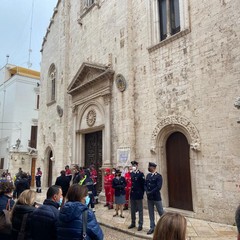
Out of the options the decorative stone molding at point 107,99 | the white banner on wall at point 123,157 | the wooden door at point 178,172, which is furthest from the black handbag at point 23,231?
the decorative stone molding at point 107,99

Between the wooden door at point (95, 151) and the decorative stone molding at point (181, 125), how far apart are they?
4.04 metres

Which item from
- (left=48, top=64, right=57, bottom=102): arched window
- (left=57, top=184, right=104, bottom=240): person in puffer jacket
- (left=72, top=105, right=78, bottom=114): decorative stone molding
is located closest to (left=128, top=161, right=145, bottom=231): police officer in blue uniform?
(left=57, top=184, right=104, bottom=240): person in puffer jacket

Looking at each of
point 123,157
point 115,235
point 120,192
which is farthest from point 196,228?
point 123,157

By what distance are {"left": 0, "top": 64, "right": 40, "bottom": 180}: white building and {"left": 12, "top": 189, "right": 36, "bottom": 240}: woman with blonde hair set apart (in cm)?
2044

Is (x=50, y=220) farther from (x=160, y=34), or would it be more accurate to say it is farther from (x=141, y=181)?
(x=160, y=34)

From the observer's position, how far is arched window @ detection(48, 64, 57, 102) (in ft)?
60.0

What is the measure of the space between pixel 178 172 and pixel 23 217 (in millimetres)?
6923

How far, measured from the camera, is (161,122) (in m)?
9.52

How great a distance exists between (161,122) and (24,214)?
7.10 m

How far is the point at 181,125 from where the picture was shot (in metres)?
8.78

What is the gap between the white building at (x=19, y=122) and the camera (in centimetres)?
2281

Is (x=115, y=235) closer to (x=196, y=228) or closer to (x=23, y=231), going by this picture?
(x=196, y=228)

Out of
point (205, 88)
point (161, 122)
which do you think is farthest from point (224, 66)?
point (161, 122)

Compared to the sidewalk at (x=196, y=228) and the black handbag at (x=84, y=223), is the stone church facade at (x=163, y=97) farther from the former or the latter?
the black handbag at (x=84, y=223)
